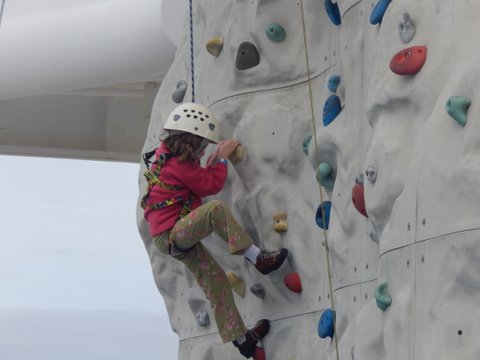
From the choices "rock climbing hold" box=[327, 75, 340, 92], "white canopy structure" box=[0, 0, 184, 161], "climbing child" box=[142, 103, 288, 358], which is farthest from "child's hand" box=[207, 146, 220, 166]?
"white canopy structure" box=[0, 0, 184, 161]

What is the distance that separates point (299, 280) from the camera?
511cm

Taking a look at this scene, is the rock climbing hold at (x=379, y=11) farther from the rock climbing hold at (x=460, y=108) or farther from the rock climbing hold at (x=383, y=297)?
the rock climbing hold at (x=383, y=297)

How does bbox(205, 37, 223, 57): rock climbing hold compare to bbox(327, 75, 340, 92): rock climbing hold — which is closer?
bbox(327, 75, 340, 92): rock climbing hold

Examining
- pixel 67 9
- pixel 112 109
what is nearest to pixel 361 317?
pixel 67 9

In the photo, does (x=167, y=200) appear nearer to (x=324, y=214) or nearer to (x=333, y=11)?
(x=324, y=214)

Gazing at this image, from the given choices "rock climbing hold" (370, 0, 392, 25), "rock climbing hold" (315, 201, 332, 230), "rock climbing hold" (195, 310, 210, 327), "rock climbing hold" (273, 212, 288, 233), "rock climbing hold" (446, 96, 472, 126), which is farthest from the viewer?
"rock climbing hold" (195, 310, 210, 327)

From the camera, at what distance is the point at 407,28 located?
154 inches

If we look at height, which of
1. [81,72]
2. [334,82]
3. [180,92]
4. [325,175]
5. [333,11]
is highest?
[81,72]

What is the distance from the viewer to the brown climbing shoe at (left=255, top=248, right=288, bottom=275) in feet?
16.9

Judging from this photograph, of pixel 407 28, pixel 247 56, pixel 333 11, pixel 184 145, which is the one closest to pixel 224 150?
pixel 184 145

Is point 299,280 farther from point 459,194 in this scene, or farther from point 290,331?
point 459,194

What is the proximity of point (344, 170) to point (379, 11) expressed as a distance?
2.29 feet

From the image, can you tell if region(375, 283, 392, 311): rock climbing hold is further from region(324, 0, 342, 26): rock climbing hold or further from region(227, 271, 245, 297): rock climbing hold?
region(227, 271, 245, 297): rock climbing hold

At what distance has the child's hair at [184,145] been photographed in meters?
5.26
